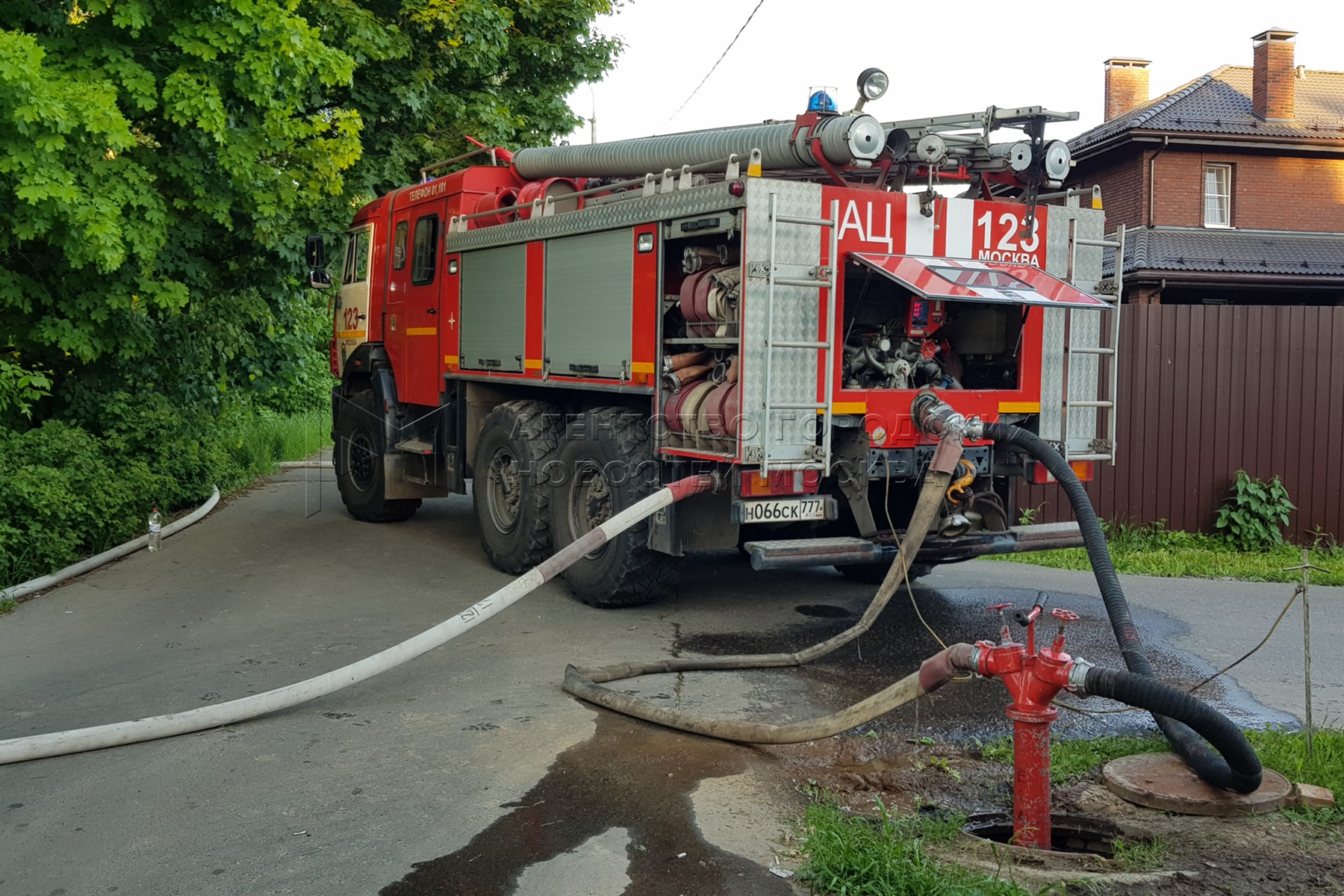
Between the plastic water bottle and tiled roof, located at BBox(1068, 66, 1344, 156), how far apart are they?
67.8ft

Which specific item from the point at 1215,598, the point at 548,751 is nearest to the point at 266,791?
the point at 548,751

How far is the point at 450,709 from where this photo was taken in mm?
6297

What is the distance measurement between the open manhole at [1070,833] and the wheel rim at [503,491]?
5.55 m

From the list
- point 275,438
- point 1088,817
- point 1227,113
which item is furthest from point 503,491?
point 1227,113

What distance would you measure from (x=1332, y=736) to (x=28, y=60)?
908cm

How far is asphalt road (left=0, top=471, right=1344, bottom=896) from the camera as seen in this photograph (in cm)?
442

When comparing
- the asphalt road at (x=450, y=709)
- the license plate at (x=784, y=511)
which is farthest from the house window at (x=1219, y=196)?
the license plate at (x=784, y=511)

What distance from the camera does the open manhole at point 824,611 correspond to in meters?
8.61

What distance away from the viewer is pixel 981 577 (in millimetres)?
9984

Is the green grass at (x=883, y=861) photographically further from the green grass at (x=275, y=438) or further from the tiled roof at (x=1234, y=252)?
the tiled roof at (x=1234, y=252)

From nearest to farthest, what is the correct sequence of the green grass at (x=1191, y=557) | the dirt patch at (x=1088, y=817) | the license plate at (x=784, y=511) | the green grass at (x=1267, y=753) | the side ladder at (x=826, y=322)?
the dirt patch at (x=1088, y=817) → the green grass at (x=1267, y=753) → the side ladder at (x=826, y=322) → the license plate at (x=784, y=511) → the green grass at (x=1191, y=557)

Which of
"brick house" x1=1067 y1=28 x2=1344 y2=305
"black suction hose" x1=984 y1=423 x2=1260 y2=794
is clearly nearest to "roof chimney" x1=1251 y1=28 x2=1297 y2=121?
"brick house" x1=1067 y1=28 x2=1344 y2=305

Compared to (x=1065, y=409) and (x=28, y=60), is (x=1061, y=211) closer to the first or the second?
(x=1065, y=409)

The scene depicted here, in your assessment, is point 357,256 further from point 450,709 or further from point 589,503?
point 450,709
